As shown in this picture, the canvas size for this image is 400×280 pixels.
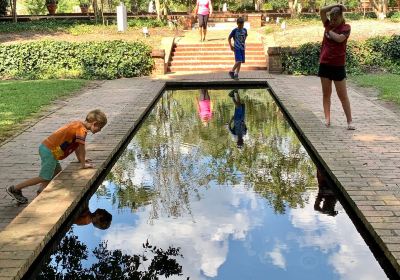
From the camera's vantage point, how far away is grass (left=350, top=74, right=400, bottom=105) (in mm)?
10821

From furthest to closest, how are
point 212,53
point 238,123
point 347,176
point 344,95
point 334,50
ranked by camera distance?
point 212,53
point 238,123
point 344,95
point 334,50
point 347,176

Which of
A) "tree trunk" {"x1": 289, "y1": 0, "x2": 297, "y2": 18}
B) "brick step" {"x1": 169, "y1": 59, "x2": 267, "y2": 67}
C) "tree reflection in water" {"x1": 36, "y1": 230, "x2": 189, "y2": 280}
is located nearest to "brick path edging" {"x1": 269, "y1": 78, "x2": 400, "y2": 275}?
"tree reflection in water" {"x1": 36, "y1": 230, "x2": 189, "y2": 280}

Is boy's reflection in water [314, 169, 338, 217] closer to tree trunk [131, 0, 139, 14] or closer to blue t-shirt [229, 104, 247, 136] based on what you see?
blue t-shirt [229, 104, 247, 136]

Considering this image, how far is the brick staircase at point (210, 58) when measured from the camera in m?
16.4

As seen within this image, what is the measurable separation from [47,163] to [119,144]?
6.86 feet

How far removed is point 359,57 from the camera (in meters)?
15.7

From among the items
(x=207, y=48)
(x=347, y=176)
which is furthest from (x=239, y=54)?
(x=347, y=176)

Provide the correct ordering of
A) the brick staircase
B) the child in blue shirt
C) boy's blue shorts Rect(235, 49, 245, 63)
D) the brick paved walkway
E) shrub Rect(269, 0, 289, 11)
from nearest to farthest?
the brick paved walkway
the child in blue shirt
boy's blue shorts Rect(235, 49, 245, 63)
the brick staircase
shrub Rect(269, 0, 289, 11)

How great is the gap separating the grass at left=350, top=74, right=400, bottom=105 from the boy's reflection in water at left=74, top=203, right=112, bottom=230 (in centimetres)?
694

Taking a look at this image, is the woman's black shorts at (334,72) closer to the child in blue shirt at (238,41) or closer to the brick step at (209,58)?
the child in blue shirt at (238,41)

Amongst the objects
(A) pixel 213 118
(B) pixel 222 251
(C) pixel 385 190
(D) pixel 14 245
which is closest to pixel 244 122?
(A) pixel 213 118

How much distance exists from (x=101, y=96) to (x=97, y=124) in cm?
666

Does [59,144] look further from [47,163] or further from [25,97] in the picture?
[25,97]

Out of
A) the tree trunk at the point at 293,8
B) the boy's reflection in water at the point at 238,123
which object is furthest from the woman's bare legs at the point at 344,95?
the tree trunk at the point at 293,8
